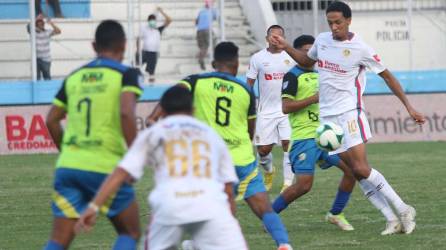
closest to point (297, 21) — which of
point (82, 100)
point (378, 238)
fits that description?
point (378, 238)

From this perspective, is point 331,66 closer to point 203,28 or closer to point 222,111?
point 222,111

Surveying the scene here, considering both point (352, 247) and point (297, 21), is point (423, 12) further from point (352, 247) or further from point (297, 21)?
point (352, 247)

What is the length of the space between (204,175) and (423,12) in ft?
84.6

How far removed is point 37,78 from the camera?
27.4 m

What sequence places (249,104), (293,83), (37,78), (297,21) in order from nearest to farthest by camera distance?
(249,104), (293,83), (37,78), (297,21)

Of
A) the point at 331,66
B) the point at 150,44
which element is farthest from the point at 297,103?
the point at 150,44

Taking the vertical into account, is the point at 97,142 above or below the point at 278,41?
below

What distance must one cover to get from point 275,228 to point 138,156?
3237 mm

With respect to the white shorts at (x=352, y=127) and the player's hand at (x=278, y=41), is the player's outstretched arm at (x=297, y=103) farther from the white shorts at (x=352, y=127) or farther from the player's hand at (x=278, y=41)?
the player's hand at (x=278, y=41)

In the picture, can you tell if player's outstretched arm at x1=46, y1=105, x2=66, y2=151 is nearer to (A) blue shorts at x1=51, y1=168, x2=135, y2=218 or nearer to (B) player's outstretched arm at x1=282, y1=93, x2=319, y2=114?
(A) blue shorts at x1=51, y1=168, x2=135, y2=218

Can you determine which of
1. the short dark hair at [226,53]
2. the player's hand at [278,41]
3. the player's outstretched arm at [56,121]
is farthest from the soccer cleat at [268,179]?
the player's outstretched arm at [56,121]

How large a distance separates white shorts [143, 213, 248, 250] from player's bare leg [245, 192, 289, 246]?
2.86 metres

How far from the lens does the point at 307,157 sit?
1338 cm

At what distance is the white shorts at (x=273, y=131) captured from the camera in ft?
57.8
